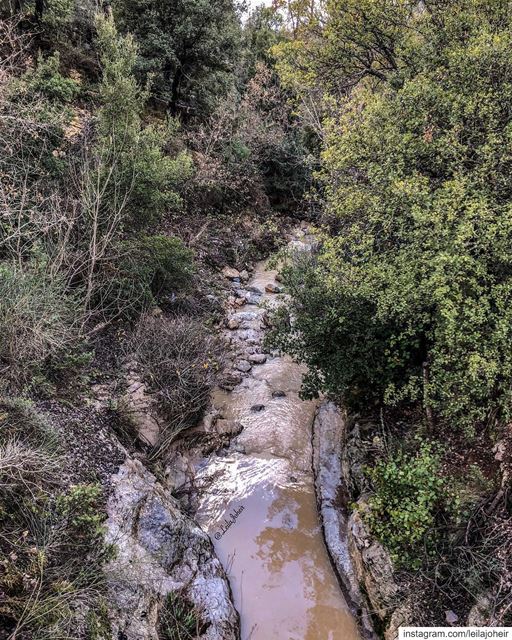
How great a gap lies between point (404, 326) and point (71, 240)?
21.4 feet

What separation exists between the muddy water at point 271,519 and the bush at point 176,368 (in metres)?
1.04

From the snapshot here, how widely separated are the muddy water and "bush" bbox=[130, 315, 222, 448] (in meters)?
1.04

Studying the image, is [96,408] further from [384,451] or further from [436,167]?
[436,167]

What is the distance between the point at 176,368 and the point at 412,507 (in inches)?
172

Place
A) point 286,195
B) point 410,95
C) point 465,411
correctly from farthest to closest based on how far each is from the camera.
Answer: point 286,195
point 410,95
point 465,411

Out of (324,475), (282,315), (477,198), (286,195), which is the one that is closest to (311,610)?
(324,475)

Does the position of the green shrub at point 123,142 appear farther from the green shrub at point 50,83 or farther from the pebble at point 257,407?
the pebble at point 257,407

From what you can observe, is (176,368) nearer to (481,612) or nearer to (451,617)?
(451,617)

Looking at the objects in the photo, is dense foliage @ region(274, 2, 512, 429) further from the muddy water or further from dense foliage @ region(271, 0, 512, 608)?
the muddy water

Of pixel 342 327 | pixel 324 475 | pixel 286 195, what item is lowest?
pixel 324 475

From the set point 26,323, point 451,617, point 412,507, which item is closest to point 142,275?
point 26,323

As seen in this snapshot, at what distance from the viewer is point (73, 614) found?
11.7ft

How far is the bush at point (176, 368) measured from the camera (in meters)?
7.14

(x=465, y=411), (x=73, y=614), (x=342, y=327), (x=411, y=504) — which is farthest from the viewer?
(x=342, y=327)
